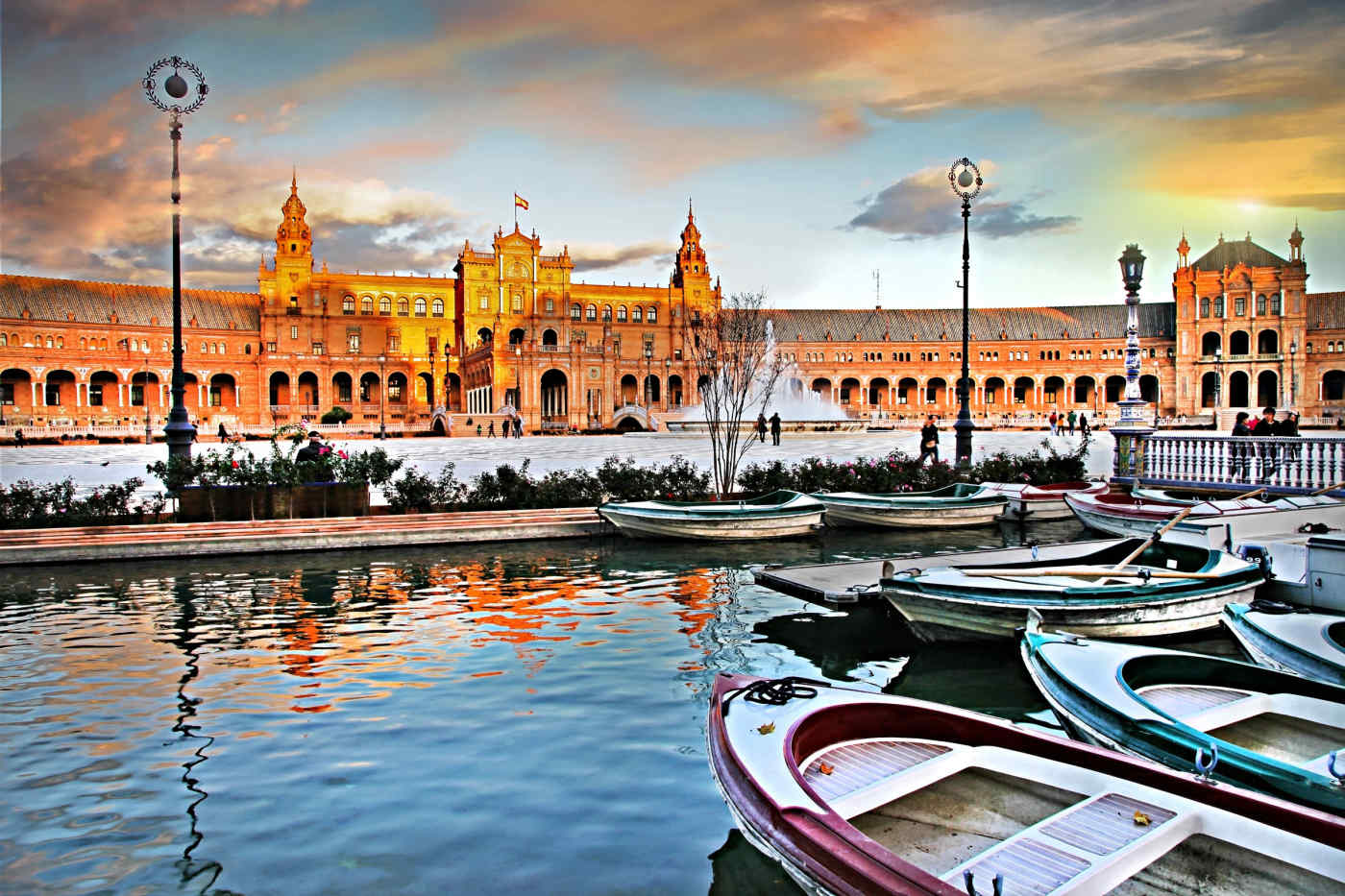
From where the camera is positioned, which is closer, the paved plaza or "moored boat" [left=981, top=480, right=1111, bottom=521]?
"moored boat" [left=981, top=480, right=1111, bottom=521]

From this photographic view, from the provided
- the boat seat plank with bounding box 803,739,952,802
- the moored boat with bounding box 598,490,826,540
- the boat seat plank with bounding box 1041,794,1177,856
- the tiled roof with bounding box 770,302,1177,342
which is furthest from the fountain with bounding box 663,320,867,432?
the boat seat plank with bounding box 1041,794,1177,856

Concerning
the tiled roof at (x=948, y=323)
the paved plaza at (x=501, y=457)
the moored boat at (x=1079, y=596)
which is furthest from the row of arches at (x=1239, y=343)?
the moored boat at (x=1079, y=596)

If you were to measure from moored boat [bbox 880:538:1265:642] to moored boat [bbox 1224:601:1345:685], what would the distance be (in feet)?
3.58

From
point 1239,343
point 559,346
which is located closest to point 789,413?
point 559,346

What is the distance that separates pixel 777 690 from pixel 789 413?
207 ft

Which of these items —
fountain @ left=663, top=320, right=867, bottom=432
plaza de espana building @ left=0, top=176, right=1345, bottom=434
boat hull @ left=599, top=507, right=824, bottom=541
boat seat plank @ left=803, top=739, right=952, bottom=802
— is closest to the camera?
boat seat plank @ left=803, top=739, right=952, bottom=802

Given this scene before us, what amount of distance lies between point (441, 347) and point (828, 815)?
3735 inches

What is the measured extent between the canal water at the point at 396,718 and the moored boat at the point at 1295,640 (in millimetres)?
1759

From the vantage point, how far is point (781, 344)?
102 m

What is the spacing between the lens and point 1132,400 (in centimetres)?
1945

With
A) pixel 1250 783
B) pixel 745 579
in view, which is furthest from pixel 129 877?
pixel 745 579

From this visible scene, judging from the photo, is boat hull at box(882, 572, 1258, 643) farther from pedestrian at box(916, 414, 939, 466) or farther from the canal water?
pedestrian at box(916, 414, 939, 466)

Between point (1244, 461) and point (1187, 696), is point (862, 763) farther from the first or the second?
point (1244, 461)

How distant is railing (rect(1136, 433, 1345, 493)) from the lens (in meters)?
16.4
